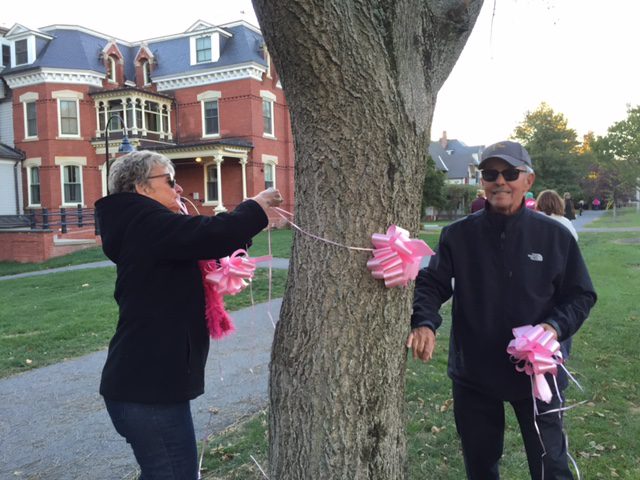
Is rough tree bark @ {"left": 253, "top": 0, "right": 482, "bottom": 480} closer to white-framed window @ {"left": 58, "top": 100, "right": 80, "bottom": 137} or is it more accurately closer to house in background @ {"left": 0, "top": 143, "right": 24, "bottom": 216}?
white-framed window @ {"left": 58, "top": 100, "right": 80, "bottom": 137}

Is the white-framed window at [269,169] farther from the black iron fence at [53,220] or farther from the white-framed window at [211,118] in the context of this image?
the black iron fence at [53,220]

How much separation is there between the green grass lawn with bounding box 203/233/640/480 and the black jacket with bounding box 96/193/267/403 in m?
1.50

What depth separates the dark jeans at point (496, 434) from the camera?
2.63 metres

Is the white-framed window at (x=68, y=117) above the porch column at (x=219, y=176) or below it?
above

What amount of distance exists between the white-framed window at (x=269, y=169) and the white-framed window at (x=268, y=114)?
3.75 feet

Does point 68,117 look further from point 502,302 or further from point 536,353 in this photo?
point 536,353

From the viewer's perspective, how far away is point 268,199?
7.41 feet

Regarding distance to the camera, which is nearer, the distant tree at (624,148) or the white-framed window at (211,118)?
the white-framed window at (211,118)

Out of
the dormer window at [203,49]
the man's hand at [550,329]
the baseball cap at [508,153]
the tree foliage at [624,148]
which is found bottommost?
the man's hand at [550,329]

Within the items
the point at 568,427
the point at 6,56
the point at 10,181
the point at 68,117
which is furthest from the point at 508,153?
the point at 6,56

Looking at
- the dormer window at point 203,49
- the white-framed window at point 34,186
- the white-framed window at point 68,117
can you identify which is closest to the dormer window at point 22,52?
the white-framed window at point 68,117

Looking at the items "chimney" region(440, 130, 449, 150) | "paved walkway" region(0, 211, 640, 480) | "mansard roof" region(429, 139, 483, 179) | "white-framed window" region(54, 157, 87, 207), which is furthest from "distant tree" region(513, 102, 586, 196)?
"paved walkway" region(0, 211, 640, 480)

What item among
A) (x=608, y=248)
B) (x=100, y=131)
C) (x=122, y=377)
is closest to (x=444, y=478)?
(x=122, y=377)

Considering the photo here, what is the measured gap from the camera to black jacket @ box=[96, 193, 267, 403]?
84.5 inches
